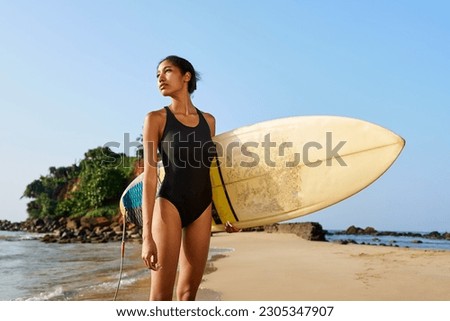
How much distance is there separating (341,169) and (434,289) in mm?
2741

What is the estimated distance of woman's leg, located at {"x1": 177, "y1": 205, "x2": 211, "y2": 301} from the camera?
2.40m

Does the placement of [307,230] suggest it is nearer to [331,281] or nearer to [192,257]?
[331,281]

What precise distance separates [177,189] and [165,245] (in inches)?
12.7

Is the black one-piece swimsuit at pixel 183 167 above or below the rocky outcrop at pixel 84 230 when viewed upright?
above

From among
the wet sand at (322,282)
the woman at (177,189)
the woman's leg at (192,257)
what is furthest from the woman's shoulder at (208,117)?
the wet sand at (322,282)

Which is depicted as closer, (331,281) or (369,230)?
(331,281)

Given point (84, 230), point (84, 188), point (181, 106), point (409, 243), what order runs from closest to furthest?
1. point (181, 106)
2. point (409, 243)
3. point (84, 230)
4. point (84, 188)

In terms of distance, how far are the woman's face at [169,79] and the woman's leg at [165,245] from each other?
669 millimetres

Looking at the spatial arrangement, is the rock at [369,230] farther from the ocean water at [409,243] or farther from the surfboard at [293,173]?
the surfboard at [293,173]

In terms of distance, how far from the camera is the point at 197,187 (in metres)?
2.40

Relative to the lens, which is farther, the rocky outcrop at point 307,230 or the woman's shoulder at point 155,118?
the rocky outcrop at point 307,230

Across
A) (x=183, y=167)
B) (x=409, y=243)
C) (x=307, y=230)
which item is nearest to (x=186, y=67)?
(x=183, y=167)

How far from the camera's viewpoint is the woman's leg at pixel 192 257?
240 centimetres

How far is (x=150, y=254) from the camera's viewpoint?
2205 mm
